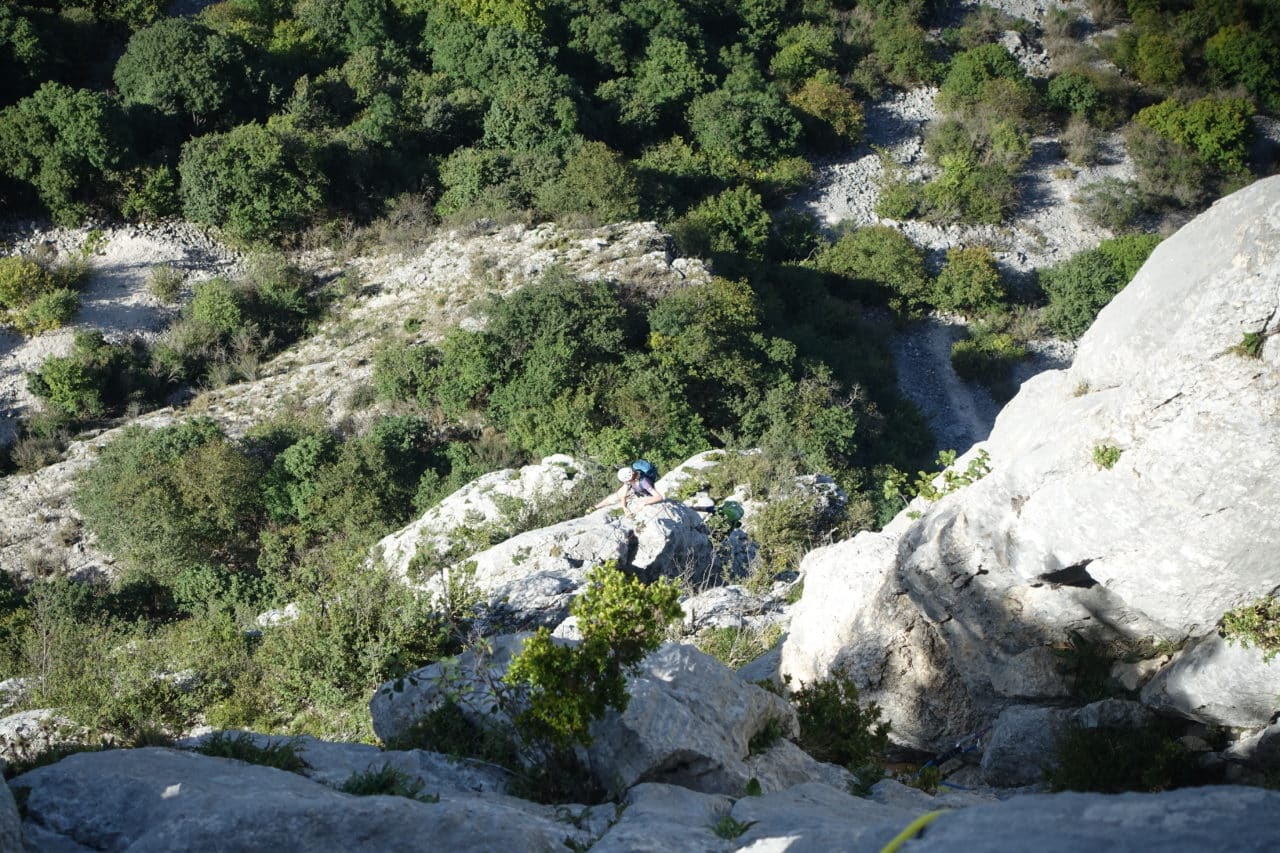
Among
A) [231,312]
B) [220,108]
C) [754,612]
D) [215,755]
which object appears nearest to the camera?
[215,755]

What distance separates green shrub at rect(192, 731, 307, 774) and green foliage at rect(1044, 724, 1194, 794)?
24.6 feet

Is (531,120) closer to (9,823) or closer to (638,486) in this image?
(638,486)

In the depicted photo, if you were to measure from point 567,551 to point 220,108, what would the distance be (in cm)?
2440

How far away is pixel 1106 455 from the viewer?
375 inches

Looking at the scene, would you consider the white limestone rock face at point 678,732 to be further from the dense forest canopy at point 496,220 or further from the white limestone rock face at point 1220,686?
the white limestone rock face at point 1220,686

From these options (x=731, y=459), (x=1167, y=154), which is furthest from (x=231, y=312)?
(x=1167, y=154)

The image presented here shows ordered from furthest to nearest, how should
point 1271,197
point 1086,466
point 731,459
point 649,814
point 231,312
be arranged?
1. point 231,312
2. point 731,459
3. point 1086,466
4. point 1271,197
5. point 649,814

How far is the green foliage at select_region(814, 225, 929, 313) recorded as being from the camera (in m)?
34.7

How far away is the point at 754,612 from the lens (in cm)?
1523

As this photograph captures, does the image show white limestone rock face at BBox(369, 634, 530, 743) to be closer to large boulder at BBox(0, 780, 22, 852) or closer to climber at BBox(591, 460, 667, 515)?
large boulder at BBox(0, 780, 22, 852)

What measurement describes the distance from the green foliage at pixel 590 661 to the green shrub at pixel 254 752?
6.23 feet

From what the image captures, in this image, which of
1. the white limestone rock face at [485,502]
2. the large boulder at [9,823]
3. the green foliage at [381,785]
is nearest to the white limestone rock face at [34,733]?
the large boulder at [9,823]

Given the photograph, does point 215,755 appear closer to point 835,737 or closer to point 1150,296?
point 835,737

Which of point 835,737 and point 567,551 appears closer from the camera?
point 835,737
